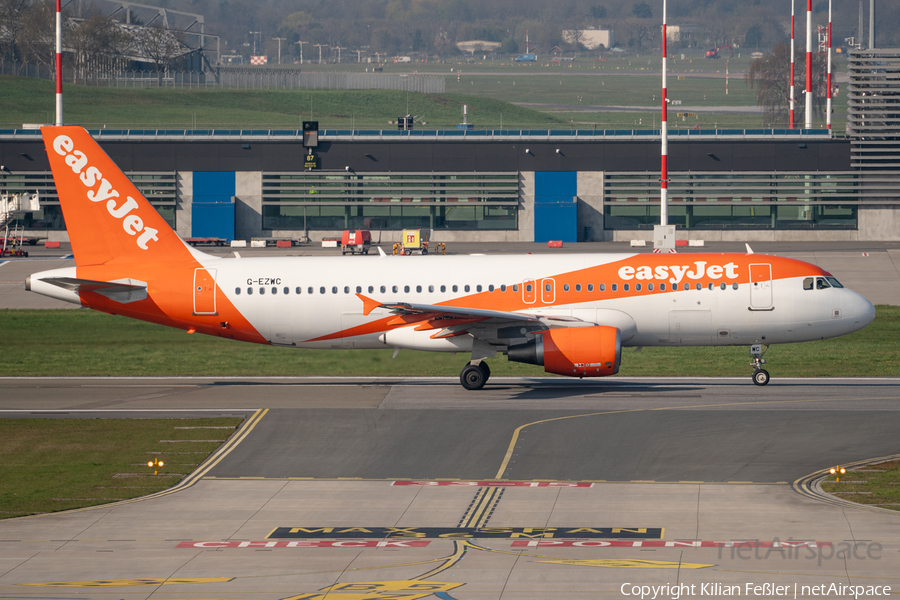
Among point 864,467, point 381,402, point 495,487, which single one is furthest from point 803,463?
point 381,402

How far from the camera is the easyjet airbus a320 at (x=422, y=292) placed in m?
38.7

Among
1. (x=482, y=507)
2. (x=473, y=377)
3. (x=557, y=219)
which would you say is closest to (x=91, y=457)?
(x=482, y=507)

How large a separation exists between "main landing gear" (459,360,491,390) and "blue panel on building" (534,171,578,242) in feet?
210

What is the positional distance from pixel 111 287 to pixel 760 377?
952 inches

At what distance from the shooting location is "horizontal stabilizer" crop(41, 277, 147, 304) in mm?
39031

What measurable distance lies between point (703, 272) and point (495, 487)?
1505cm

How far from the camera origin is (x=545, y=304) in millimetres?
38906

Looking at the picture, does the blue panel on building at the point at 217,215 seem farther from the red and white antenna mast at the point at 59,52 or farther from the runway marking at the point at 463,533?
the runway marking at the point at 463,533

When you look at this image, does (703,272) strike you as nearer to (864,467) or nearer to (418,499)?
(864,467)

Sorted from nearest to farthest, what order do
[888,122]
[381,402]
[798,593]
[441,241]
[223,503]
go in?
[798,593] < [223,503] < [381,402] < [888,122] < [441,241]

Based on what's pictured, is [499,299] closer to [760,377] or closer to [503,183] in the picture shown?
[760,377]
